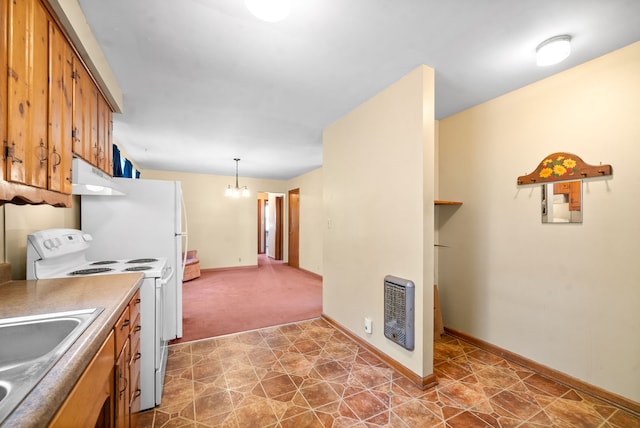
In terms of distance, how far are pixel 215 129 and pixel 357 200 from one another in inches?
82.7

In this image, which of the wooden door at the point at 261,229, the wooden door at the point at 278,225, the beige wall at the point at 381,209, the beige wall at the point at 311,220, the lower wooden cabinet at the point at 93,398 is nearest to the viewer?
the lower wooden cabinet at the point at 93,398

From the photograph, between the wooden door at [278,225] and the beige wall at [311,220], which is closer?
the beige wall at [311,220]

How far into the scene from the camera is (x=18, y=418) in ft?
1.84

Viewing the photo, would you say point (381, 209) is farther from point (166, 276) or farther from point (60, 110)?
point (60, 110)

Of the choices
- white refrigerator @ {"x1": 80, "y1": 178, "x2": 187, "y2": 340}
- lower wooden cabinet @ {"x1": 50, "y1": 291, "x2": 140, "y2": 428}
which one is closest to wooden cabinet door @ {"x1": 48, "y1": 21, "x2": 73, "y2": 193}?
lower wooden cabinet @ {"x1": 50, "y1": 291, "x2": 140, "y2": 428}

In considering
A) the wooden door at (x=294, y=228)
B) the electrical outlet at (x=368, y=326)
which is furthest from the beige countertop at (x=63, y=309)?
the wooden door at (x=294, y=228)

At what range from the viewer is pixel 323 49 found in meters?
1.87

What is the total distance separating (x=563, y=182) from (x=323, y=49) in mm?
2135

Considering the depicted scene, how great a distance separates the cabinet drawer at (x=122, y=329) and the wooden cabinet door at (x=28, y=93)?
2.36 ft

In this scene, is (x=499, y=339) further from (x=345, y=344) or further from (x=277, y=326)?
(x=277, y=326)

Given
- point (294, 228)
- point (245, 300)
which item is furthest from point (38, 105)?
point (294, 228)

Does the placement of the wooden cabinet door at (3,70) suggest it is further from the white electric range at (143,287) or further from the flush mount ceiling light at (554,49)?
the flush mount ceiling light at (554,49)

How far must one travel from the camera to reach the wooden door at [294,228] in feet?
23.4

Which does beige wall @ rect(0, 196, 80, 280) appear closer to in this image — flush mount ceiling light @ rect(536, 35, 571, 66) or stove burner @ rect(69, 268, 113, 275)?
stove burner @ rect(69, 268, 113, 275)
